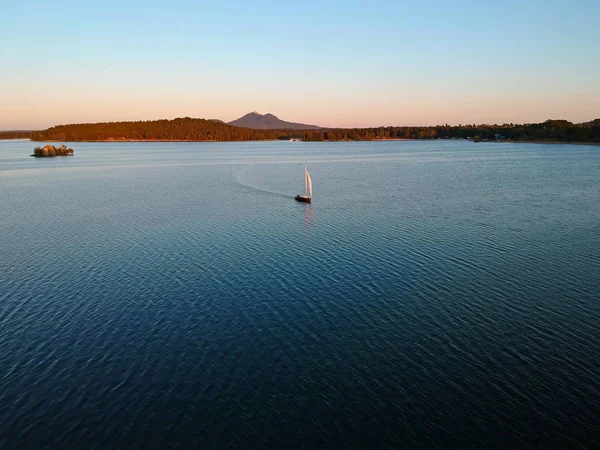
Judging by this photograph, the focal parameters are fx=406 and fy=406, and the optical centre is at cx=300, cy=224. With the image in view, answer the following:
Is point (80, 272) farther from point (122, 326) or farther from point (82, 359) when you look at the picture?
point (82, 359)

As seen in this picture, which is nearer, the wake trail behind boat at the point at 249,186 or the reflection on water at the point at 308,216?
the reflection on water at the point at 308,216

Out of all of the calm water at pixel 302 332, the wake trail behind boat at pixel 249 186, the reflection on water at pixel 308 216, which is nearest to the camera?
the calm water at pixel 302 332

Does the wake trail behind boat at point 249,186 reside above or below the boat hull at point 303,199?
below

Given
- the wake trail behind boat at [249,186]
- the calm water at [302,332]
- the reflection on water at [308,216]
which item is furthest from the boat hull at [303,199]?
the calm water at [302,332]

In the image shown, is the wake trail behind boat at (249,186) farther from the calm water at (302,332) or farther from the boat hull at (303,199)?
the calm water at (302,332)

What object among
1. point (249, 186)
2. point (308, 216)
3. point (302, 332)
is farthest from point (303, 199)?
point (302, 332)

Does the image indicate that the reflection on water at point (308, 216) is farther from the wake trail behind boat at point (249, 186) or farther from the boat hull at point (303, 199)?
the wake trail behind boat at point (249, 186)

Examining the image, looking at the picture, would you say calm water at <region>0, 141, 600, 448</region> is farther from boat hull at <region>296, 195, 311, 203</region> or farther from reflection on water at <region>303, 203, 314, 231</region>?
boat hull at <region>296, 195, 311, 203</region>

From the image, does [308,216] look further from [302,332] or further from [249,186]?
[249,186]

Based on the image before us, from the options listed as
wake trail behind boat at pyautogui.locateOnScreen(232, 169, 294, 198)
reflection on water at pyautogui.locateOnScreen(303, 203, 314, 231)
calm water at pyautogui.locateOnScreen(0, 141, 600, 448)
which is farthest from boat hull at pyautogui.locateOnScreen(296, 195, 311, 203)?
calm water at pyautogui.locateOnScreen(0, 141, 600, 448)

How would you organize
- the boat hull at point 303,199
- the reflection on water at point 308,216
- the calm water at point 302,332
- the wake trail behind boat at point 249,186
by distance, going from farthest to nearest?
the wake trail behind boat at point 249,186 < the boat hull at point 303,199 < the reflection on water at point 308,216 < the calm water at point 302,332
